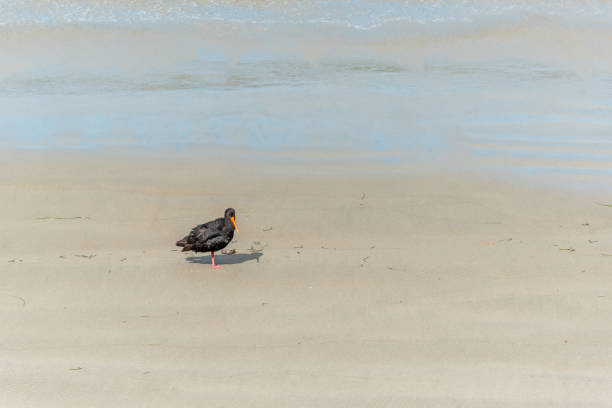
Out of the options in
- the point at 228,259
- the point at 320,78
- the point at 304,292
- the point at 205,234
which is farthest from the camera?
the point at 320,78

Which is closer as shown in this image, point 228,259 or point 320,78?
point 228,259

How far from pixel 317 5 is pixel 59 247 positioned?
43.9 feet

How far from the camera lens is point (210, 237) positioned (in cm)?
645

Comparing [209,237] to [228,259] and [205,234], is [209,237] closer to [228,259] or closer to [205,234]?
[205,234]

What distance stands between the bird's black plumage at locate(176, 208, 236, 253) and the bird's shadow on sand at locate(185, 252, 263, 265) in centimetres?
15

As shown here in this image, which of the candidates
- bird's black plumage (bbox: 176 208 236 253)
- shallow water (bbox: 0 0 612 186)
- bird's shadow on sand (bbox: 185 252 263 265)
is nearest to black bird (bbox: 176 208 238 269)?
bird's black plumage (bbox: 176 208 236 253)

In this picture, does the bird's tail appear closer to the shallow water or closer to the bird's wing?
the bird's wing

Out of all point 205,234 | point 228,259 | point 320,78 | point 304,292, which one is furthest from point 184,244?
point 320,78

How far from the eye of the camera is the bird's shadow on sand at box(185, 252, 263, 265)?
21.6 ft

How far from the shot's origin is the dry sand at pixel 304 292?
433cm

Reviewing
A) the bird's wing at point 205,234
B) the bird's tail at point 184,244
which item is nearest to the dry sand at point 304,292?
the bird's tail at point 184,244

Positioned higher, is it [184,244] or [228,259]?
[184,244]

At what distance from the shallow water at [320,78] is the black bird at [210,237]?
3.19 m

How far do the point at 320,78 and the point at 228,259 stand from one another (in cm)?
715
